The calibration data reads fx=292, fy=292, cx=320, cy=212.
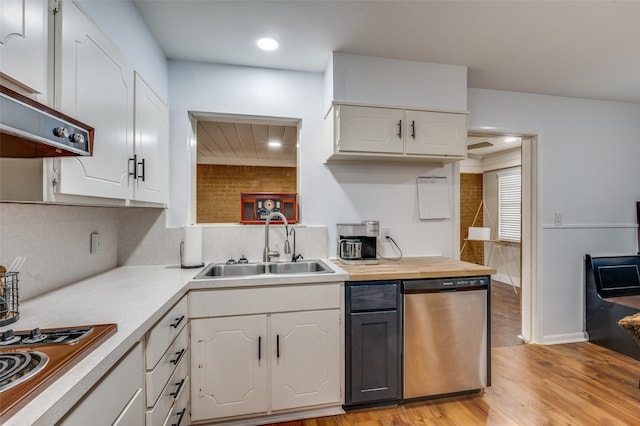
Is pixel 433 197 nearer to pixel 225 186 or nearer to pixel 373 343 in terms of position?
pixel 373 343

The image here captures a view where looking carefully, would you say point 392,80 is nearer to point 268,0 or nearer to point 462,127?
point 462,127

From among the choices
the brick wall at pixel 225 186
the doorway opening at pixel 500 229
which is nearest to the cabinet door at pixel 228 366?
the doorway opening at pixel 500 229

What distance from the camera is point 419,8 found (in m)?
1.65

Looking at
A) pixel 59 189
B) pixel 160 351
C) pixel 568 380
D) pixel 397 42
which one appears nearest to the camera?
pixel 59 189

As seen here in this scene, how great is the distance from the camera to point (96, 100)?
1179mm

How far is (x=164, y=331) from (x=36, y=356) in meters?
0.52

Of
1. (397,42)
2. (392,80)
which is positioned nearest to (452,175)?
(392,80)

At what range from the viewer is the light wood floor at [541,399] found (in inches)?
68.7

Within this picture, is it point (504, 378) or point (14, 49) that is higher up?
point (14, 49)

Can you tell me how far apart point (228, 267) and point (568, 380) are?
8.64 feet

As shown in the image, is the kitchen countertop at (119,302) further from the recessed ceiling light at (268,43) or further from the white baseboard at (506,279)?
the white baseboard at (506,279)

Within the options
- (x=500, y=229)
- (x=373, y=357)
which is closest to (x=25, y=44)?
(x=373, y=357)

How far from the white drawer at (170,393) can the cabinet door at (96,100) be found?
870 millimetres

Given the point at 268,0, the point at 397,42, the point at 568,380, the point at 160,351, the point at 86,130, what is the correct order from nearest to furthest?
the point at 86,130, the point at 160,351, the point at 268,0, the point at 397,42, the point at 568,380
